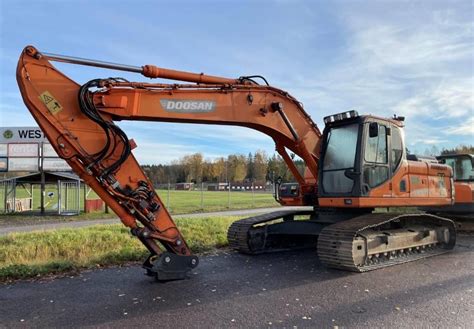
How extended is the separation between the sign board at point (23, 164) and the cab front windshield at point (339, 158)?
2146cm

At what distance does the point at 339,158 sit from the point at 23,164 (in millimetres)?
22444

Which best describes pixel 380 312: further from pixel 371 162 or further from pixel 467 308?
pixel 371 162

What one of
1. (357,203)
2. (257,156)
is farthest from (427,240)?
(257,156)

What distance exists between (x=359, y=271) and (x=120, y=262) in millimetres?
4783

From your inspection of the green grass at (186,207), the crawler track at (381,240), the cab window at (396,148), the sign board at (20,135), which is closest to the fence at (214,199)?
the green grass at (186,207)

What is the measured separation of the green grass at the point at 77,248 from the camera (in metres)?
7.96

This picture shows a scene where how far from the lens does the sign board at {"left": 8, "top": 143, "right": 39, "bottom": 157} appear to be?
1007 inches

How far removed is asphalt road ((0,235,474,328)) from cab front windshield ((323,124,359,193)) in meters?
1.73

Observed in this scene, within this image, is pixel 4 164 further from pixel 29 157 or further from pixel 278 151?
pixel 278 151

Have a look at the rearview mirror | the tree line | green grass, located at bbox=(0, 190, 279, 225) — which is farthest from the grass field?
the tree line

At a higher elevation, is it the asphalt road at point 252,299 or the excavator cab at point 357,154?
the excavator cab at point 357,154

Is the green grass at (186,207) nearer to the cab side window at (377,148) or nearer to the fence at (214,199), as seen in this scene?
the fence at (214,199)

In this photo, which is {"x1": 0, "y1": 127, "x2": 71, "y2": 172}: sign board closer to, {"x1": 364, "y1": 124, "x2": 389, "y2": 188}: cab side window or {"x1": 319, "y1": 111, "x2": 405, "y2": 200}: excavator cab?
{"x1": 319, "y1": 111, "x2": 405, "y2": 200}: excavator cab

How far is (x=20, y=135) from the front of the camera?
89.7ft
